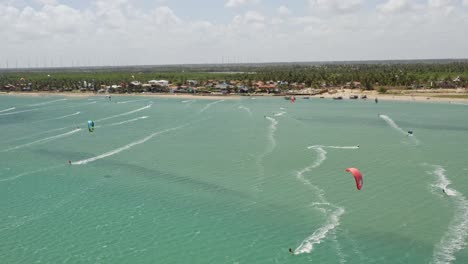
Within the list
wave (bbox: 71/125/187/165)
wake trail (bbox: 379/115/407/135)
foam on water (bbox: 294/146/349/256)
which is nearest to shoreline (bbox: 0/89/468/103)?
wake trail (bbox: 379/115/407/135)

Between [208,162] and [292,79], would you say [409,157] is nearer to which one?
[208,162]

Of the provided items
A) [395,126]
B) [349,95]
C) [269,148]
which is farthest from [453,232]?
[349,95]

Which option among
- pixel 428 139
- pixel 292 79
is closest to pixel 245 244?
pixel 428 139

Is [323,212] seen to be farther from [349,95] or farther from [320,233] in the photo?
[349,95]

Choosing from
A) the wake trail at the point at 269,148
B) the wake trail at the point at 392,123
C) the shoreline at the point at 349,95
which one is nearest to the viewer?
the wake trail at the point at 269,148

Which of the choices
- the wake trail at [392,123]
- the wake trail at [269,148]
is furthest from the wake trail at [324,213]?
the wake trail at [392,123]

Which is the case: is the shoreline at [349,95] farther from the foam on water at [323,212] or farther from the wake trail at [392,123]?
the foam on water at [323,212]

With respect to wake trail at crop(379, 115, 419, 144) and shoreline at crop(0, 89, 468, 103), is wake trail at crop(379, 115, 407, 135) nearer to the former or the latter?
wake trail at crop(379, 115, 419, 144)
